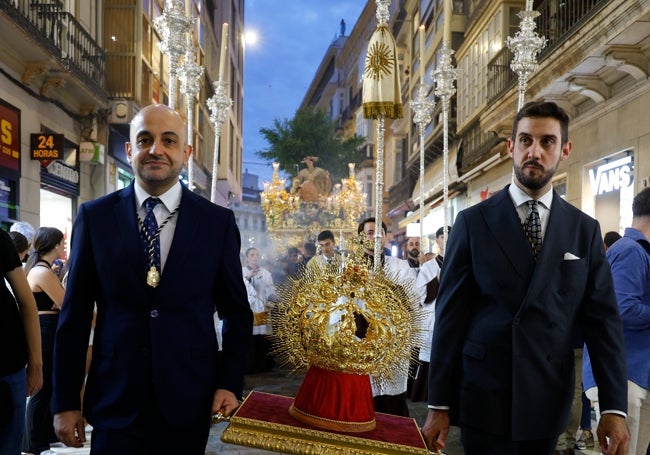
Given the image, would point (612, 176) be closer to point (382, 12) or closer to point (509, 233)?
point (382, 12)

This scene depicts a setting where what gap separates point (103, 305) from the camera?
2213mm

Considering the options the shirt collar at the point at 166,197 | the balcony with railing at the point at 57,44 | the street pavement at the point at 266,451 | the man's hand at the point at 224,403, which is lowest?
the street pavement at the point at 266,451

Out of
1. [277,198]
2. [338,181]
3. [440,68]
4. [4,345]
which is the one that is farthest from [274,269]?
[338,181]

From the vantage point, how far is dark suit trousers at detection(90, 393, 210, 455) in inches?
82.4

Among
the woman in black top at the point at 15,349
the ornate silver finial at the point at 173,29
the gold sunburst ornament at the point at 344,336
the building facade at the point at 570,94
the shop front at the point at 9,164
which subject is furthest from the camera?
the shop front at the point at 9,164

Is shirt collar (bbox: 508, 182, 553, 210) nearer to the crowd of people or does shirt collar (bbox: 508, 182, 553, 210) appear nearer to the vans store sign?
the crowd of people

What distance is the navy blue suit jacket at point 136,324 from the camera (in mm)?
2111

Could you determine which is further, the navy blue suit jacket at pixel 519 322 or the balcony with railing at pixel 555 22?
the balcony with railing at pixel 555 22

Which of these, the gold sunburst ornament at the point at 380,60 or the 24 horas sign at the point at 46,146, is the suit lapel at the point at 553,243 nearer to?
the gold sunburst ornament at the point at 380,60

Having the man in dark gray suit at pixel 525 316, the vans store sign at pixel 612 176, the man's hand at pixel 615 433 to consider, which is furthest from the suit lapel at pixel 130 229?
the vans store sign at pixel 612 176

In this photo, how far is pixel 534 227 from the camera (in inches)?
88.0


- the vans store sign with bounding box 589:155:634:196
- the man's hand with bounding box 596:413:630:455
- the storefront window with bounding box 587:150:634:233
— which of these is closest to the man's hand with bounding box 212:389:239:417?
the man's hand with bounding box 596:413:630:455

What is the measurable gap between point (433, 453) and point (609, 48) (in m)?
7.24

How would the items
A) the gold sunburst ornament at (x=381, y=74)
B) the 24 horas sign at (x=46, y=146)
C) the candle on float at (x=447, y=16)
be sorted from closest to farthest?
1. the gold sunburst ornament at (x=381, y=74)
2. the candle on float at (x=447, y=16)
3. the 24 horas sign at (x=46, y=146)
